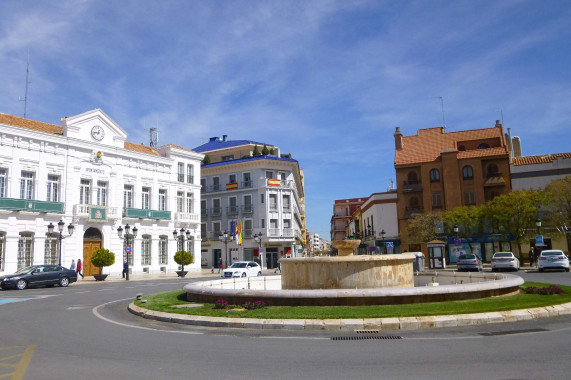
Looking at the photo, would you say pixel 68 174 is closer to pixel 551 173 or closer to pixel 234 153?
pixel 234 153

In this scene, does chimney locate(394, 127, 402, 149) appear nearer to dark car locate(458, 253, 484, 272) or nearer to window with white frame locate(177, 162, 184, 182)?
dark car locate(458, 253, 484, 272)

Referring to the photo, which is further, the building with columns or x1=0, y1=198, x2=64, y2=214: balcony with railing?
the building with columns

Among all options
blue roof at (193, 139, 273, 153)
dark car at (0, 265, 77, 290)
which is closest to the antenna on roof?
blue roof at (193, 139, 273, 153)

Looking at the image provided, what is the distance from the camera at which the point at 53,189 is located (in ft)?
123

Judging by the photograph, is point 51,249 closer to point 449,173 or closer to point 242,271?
point 242,271

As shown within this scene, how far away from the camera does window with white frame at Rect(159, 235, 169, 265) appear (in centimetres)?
4638

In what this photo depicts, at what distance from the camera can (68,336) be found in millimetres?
10125

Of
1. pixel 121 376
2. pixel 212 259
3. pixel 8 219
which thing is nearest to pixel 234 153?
pixel 212 259

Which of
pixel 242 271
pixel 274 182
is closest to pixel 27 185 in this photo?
pixel 242 271

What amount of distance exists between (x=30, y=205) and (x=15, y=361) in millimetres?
31089

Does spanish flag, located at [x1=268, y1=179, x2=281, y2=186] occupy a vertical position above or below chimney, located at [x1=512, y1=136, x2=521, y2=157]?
below

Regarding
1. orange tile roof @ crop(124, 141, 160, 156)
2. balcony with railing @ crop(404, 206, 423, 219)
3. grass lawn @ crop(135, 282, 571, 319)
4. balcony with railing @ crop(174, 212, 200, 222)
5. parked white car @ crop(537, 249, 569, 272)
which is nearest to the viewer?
grass lawn @ crop(135, 282, 571, 319)

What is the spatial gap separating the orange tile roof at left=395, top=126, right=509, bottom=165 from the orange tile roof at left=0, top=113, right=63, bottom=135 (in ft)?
129

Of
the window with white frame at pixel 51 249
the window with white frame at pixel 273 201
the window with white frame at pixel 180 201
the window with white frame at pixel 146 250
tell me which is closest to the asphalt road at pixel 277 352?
the window with white frame at pixel 51 249
